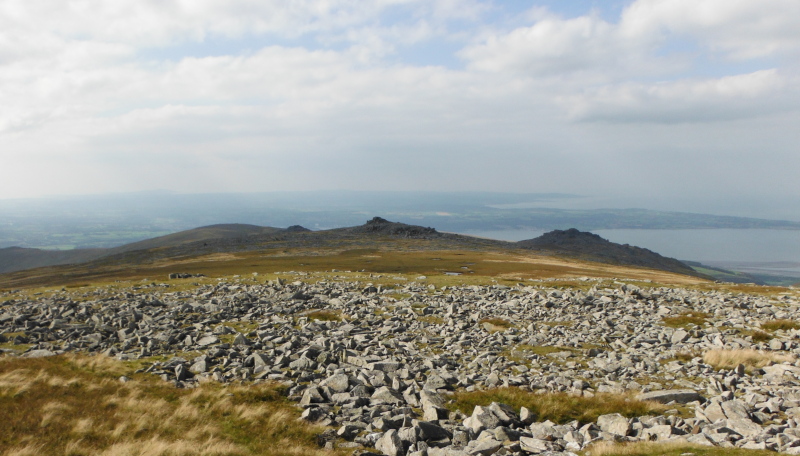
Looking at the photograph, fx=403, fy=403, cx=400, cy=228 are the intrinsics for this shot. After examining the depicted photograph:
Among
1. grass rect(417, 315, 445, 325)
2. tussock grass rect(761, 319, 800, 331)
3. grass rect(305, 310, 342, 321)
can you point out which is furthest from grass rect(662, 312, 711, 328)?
grass rect(305, 310, 342, 321)

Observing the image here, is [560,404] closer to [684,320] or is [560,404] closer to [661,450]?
[661,450]

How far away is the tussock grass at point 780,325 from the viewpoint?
24272 mm

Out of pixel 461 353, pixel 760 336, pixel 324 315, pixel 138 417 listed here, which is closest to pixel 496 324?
pixel 461 353

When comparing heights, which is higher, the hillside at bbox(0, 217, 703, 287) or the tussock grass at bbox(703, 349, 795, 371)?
the tussock grass at bbox(703, 349, 795, 371)

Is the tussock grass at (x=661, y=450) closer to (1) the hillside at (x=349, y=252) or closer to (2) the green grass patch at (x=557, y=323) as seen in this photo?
(2) the green grass patch at (x=557, y=323)

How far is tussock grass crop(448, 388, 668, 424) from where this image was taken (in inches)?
533

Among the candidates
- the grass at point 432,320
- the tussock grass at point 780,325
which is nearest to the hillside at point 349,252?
the grass at point 432,320

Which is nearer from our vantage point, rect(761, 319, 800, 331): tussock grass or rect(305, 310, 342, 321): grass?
rect(761, 319, 800, 331): tussock grass

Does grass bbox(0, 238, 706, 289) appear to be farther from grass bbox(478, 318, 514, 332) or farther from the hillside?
grass bbox(478, 318, 514, 332)

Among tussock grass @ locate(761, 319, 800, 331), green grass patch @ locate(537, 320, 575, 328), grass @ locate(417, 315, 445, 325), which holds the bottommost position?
grass @ locate(417, 315, 445, 325)

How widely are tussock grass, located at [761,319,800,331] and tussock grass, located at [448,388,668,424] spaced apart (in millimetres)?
16766

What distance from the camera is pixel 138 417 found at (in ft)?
43.4

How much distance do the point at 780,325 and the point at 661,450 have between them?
2209cm

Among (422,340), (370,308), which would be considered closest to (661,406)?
(422,340)
